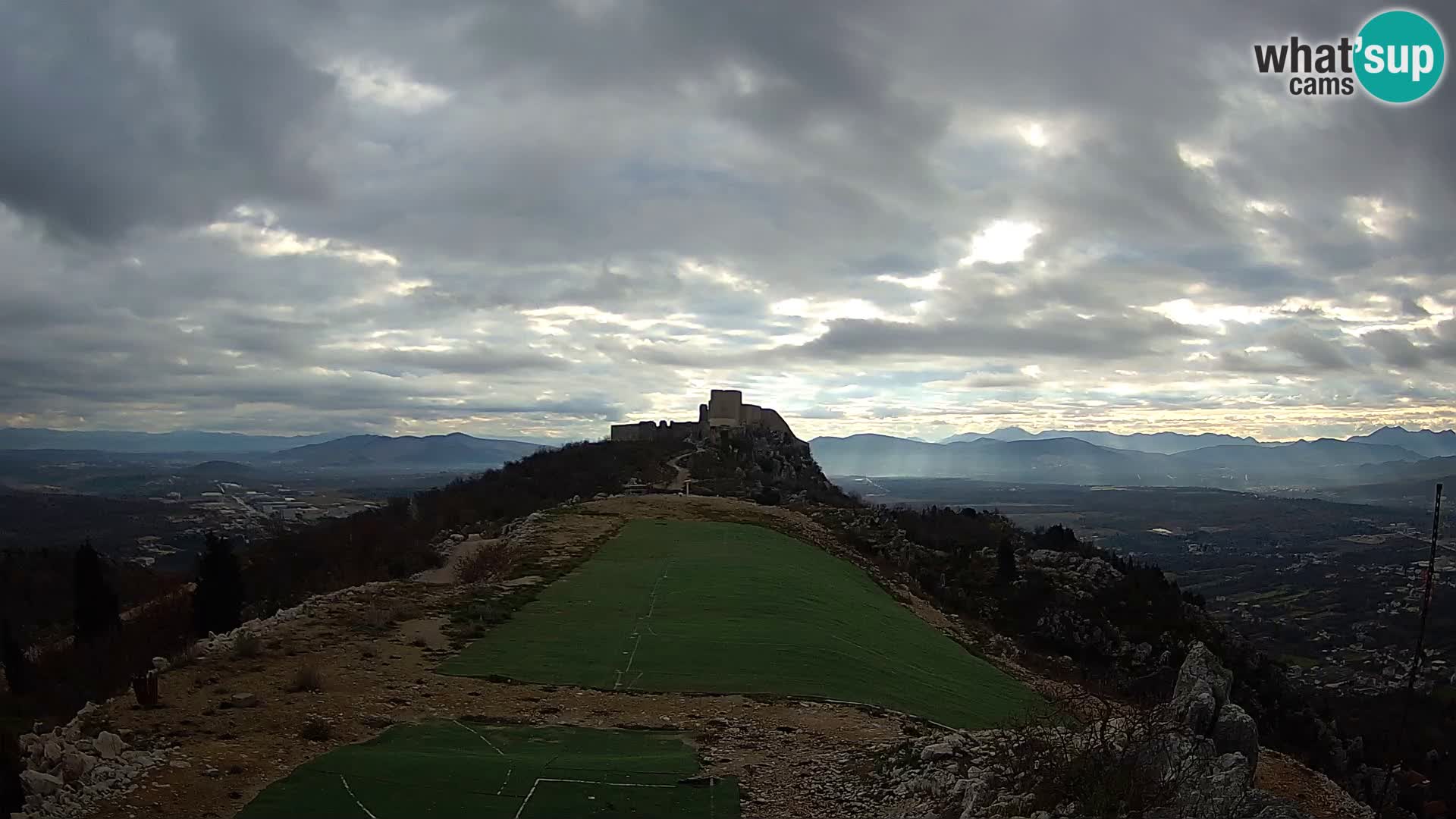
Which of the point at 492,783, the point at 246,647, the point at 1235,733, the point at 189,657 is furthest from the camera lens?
the point at 246,647

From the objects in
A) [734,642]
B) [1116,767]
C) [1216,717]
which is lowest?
[734,642]

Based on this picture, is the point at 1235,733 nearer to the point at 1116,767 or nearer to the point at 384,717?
the point at 1116,767

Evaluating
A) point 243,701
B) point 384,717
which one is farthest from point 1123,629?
point 243,701

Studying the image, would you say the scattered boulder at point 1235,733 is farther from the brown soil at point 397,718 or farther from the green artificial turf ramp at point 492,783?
the green artificial turf ramp at point 492,783

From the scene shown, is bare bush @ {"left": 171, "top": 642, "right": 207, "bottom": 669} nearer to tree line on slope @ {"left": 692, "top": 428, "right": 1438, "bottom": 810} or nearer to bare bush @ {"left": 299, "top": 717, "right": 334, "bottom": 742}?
bare bush @ {"left": 299, "top": 717, "right": 334, "bottom": 742}

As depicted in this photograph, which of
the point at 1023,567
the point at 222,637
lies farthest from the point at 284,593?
the point at 1023,567

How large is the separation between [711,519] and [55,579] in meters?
43.6

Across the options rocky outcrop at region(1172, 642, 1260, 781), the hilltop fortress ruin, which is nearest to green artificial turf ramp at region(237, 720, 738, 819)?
rocky outcrop at region(1172, 642, 1260, 781)

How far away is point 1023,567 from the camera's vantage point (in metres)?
47.6

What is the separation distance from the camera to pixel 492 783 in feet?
30.9

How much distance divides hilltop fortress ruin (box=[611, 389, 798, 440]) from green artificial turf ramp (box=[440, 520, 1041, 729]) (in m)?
53.0

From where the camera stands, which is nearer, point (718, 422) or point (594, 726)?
point (594, 726)

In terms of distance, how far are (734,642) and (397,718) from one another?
711 centimetres

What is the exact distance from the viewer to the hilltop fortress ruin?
268ft
